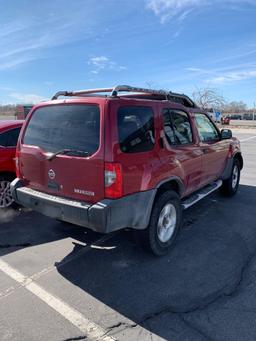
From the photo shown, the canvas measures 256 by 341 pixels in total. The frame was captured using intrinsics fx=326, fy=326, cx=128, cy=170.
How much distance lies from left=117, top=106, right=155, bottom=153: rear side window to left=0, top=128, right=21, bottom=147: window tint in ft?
9.95

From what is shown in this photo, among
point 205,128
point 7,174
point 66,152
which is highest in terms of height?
point 205,128

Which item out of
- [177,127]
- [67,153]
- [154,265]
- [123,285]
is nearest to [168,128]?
[177,127]

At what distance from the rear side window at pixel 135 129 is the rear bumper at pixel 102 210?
0.54 meters

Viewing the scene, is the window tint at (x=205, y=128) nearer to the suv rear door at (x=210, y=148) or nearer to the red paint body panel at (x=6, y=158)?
the suv rear door at (x=210, y=148)

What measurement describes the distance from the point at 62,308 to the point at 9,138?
3.72 meters

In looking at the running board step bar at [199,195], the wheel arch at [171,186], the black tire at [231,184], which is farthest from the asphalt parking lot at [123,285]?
the black tire at [231,184]

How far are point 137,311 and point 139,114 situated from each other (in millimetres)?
2144

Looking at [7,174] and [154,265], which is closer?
[154,265]

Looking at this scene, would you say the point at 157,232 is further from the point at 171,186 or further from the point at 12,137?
the point at 12,137

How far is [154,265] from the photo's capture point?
3.98 metres

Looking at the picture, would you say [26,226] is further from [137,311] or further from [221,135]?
[221,135]

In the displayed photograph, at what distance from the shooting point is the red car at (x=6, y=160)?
18.7 feet

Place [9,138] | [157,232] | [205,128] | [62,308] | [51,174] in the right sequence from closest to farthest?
[62,308], [51,174], [157,232], [205,128], [9,138]

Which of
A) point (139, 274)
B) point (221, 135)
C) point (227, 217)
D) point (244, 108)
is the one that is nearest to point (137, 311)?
point (139, 274)
